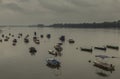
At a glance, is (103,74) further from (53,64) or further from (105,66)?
(53,64)

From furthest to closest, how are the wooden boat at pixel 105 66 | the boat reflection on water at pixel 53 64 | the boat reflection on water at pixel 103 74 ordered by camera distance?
1. the boat reflection on water at pixel 53 64
2. the wooden boat at pixel 105 66
3. the boat reflection on water at pixel 103 74

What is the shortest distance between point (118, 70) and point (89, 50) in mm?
51812

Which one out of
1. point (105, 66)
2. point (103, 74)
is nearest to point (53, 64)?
point (105, 66)

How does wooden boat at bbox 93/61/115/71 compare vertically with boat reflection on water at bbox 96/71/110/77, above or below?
above

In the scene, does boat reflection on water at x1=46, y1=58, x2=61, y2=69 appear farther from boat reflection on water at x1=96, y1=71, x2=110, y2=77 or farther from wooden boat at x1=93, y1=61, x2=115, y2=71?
boat reflection on water at x1=96, y1=71, x2=110, y2=77

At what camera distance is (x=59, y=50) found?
13438cm

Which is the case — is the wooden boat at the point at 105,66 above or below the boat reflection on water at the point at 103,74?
above

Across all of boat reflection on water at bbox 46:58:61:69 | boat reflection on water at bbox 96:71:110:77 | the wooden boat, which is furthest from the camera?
boat reflection on water at bbox 46:58:61:69

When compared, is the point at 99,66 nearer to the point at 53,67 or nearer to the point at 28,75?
the point at 53,67

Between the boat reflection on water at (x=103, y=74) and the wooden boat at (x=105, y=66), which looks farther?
the wooden boat at (x=105, y=66)

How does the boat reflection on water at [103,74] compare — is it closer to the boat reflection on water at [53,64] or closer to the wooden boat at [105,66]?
the wooden boat at [105,66]

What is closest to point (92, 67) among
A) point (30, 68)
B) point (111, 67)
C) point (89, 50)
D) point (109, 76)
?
point (111, 67)

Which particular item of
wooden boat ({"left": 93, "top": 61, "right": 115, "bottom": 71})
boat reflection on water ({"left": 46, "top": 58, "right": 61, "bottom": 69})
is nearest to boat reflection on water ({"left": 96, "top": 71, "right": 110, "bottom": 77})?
wooden boat ({"left": 93, "top": 61, "right": 115, "bottom": 71})

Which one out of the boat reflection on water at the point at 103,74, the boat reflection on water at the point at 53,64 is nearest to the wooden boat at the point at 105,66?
the boat reflection on water at the point at 103,74
